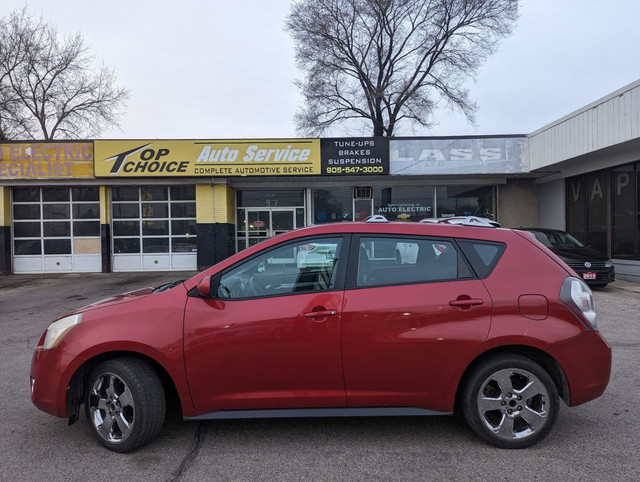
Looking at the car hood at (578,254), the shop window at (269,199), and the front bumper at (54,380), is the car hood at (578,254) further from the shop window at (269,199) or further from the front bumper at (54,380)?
the front bumper at (54,380)

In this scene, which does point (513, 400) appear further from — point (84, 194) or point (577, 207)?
point (84, 194)

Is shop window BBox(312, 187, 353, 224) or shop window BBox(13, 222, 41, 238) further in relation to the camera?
shop window BBox(312, 187, 353, 224)

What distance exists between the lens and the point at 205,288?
3.17 metres

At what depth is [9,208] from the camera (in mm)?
16531

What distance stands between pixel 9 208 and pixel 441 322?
60.5ft

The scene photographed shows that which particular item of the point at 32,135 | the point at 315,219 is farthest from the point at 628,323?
the point at 32,135

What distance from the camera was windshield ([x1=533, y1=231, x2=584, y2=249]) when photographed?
1150 cm

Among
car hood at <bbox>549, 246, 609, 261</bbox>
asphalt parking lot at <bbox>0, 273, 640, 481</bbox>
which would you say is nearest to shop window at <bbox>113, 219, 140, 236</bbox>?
asphalt parking lot at <bbox>0, 273, 640, 481</bbox>

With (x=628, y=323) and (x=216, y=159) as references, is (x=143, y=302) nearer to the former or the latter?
(x=628, y=323)

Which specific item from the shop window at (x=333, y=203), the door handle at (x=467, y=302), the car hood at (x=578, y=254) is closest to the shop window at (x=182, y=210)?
the shop window at (x=333, y=203)

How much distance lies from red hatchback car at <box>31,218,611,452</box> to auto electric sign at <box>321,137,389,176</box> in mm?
12656

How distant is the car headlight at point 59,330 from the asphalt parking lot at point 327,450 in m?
0.80

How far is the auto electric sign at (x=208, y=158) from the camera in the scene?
610 inches

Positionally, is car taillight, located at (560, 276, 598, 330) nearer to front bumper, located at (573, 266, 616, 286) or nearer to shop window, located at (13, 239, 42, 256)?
front bumper, located at (573, 266, 616, 286)
